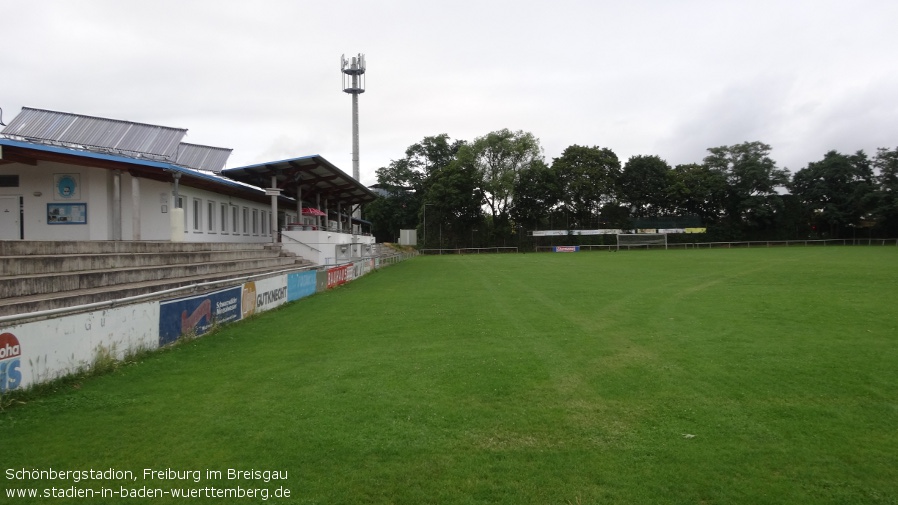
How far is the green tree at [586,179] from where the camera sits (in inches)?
3041

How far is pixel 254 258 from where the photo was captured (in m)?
22.6

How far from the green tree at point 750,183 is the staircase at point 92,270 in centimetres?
7599

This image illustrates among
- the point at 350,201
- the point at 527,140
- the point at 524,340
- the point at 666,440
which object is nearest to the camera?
the point at 666,440

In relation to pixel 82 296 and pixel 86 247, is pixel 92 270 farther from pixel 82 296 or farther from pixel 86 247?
pixel 82 296

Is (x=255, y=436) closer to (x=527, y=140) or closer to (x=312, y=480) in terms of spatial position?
(x=312, y=480)

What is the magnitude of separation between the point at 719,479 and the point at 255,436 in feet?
14.9

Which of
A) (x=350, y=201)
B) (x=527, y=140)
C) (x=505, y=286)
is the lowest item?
(x=505, y=286)

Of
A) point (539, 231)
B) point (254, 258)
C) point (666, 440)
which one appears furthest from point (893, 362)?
point (539, 231)

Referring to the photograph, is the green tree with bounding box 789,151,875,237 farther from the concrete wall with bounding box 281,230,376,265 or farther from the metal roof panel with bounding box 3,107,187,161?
the metal roof panel with bounding box 3,107,187,161

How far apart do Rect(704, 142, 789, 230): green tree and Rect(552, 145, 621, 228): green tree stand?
52.5 ft

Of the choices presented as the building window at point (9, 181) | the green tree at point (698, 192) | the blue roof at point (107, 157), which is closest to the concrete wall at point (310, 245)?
the blue roof at point (107, 157)

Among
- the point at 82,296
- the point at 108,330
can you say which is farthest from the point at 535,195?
the point at 108,330

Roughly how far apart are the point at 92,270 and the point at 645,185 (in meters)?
80.8

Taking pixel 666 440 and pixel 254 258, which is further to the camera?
pixel 254 258
